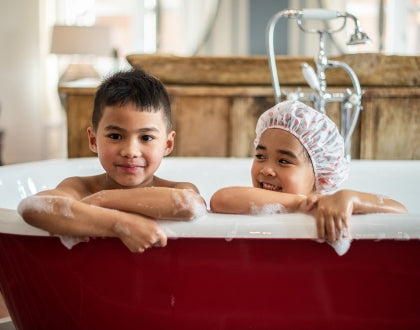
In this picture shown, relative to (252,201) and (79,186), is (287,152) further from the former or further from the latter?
(79,186)

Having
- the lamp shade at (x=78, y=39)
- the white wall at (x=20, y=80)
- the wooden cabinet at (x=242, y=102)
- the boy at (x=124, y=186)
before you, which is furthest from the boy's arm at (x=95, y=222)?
the white wall at (x=20, y=80)

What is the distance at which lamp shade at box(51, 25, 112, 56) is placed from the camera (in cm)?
412

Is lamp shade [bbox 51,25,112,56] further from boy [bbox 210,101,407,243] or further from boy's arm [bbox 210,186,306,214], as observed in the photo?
boy's arm [bbox 210,186,306,214]

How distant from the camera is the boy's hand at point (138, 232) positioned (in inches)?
35.8

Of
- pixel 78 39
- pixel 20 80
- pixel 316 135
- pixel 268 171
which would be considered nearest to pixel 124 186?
pixel 268 171

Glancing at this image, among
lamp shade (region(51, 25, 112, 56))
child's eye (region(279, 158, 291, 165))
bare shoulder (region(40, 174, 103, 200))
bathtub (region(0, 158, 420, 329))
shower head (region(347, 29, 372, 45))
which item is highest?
lamp shade (region(51, 25, 112, 56))

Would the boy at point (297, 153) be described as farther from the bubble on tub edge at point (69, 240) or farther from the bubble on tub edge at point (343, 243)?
the bubble on tub edge at point (69, 240)

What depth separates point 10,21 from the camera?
4.38 m

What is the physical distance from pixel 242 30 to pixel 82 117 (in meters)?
2.75

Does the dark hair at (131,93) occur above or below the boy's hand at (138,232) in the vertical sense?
above

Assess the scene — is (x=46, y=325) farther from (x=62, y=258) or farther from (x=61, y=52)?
(x=61, y=52)

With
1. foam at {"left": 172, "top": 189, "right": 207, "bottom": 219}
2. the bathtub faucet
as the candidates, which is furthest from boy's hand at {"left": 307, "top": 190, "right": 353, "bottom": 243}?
the bathtub faucet

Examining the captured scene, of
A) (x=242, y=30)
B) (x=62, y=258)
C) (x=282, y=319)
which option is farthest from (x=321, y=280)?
(x=242, y=30)

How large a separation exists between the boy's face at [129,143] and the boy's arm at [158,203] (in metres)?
0.21
